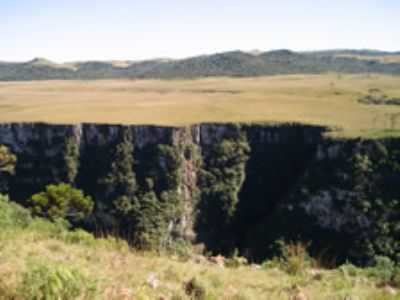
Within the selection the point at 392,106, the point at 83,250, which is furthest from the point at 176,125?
the point at 83,250

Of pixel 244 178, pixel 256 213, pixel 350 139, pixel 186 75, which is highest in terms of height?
pixel 186 75

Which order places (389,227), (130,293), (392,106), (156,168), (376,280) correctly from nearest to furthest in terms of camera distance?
1. (130,293)
2. (376,280)
3. (389,227)
4. (156,168)
5. (392,106)

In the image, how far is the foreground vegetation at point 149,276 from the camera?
171 inches

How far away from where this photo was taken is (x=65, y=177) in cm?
6241

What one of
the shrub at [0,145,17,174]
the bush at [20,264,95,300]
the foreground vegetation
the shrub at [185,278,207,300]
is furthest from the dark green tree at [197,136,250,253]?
the bush at [20,264,95,300]

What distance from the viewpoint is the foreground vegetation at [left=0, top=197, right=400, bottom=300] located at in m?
4.36

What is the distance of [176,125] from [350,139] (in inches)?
853

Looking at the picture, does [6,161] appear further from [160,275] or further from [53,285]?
[53,285]

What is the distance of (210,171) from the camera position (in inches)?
2458

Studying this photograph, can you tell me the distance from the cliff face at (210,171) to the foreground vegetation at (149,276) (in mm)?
42163

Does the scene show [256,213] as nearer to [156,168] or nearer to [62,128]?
[156,168]

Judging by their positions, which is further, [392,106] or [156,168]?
[392,106]

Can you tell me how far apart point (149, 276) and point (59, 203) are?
2799 centimetres

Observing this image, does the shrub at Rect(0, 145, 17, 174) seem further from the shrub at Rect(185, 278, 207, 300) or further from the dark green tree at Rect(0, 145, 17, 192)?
the shrub at Rect(185, 278, 207, 300)
